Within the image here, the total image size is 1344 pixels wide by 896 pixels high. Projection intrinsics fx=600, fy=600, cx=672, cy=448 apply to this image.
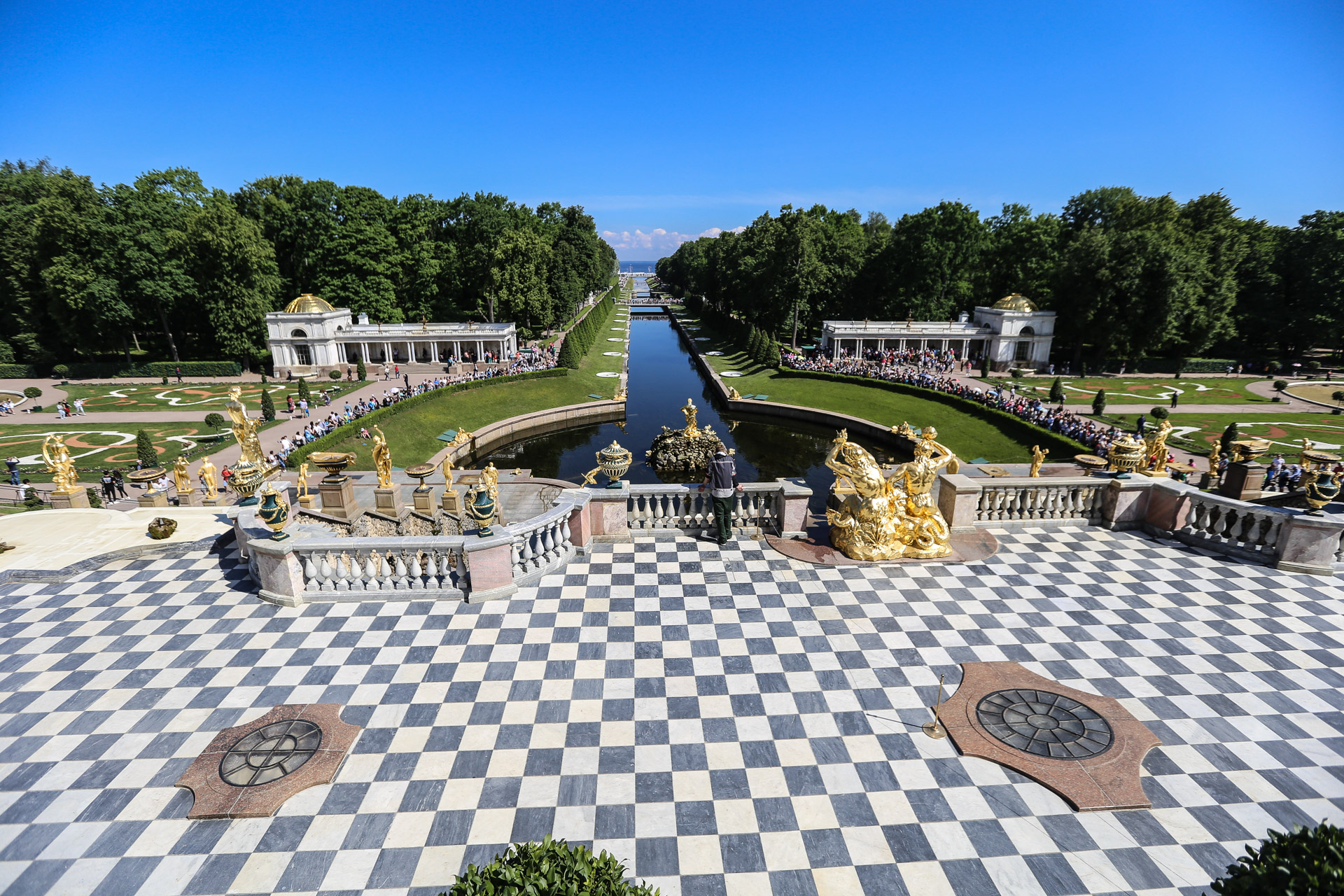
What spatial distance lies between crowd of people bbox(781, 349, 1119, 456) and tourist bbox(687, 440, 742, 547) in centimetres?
2406

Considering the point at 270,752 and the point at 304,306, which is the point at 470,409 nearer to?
the point at 304,306

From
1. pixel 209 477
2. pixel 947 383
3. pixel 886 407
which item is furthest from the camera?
pixel 947 383

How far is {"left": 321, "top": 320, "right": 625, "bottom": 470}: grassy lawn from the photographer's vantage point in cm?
3872

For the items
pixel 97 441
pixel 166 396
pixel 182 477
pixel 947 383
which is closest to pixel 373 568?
pixel 182 477

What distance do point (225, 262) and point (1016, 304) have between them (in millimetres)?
80034

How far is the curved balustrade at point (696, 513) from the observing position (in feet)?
51.6

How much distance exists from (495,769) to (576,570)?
18.9ft

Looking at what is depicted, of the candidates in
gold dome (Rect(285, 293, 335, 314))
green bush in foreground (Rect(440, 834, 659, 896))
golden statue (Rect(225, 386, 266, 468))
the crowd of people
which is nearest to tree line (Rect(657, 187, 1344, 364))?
the crowd of people

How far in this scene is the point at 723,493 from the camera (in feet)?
49.3

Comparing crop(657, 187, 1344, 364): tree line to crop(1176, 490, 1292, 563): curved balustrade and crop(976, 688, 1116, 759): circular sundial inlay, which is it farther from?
crop(976, 688, 1116, 759): circular sundial inlay

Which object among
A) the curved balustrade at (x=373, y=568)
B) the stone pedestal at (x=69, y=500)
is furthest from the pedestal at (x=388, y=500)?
the stone pedestal at (x=69, y=500)

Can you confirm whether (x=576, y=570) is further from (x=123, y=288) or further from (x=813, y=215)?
(x=813, y=215)

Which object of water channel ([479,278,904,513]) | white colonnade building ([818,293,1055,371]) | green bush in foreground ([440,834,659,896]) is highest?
white colonnade building ([818,293,1055,371])

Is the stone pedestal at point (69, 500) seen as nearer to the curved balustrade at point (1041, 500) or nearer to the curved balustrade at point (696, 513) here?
the curved balustrade at point (696, 513)
